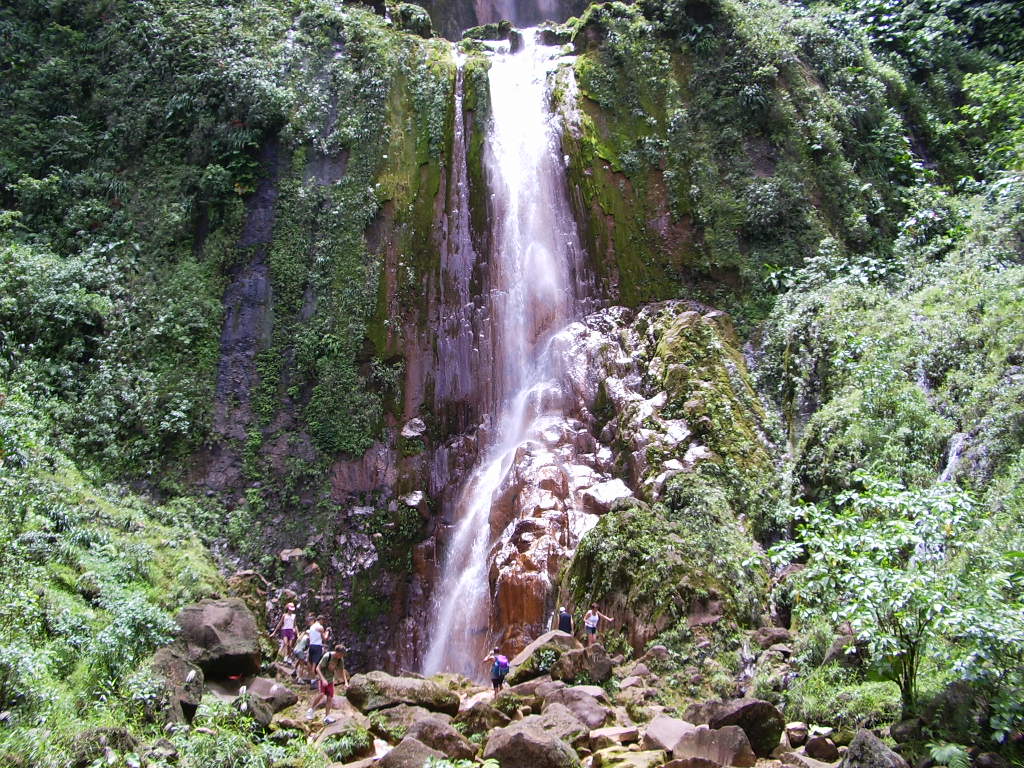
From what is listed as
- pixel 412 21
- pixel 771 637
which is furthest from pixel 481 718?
pixel 412 21

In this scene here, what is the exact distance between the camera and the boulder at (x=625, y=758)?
7266 mm

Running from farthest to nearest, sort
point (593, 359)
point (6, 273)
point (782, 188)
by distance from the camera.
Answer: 1. point (782, 188)
2. point (593, 359)
3. point (6, 273)

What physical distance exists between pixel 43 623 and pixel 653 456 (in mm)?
10384

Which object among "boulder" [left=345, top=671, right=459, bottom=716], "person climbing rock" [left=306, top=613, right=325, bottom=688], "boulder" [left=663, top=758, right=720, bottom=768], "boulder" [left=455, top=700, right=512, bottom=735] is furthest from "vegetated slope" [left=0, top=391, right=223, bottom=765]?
"boulder" [left=663, top=758, right=720, bottom=768]

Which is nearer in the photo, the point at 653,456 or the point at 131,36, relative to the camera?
the point at 653,456

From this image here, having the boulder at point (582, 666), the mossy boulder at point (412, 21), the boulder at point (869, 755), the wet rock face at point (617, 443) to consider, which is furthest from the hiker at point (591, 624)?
the mossy boulder at point (412, 21)

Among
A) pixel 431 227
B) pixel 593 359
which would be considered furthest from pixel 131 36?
pixel 593 359

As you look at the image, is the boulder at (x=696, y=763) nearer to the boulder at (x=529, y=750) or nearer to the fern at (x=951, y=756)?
the boulder at (x=529, y=750)

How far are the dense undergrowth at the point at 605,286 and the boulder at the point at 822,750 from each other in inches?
22.9

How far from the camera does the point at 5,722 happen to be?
23.6 ft

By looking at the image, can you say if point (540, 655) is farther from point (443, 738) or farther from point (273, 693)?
point (273, 693)

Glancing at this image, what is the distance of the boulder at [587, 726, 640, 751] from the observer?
314 inches

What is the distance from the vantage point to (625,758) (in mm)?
7496

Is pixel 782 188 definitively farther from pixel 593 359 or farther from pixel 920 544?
pixel 920 544
